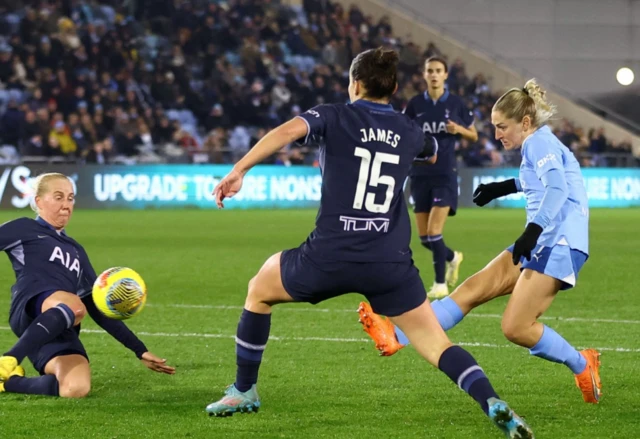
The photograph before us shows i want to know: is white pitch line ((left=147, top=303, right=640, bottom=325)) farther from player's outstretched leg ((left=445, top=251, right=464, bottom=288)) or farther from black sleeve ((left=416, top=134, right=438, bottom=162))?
black sleeve ((left=416, top=134, right=438, bottom=162))

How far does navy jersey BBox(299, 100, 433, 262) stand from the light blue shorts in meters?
1.06

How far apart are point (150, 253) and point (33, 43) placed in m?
14.0

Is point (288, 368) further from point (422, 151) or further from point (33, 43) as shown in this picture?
point (33, 43)

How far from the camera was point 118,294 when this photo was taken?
19.1 feet

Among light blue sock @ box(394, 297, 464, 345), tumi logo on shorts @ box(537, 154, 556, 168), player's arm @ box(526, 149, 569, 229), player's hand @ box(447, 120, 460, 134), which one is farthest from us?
player's hand @ box(447, 120, 460, 134)

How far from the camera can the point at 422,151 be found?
16.8ft

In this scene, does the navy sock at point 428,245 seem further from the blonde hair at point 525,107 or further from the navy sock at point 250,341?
the navy sock at point 250,341

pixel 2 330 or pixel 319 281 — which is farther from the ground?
pixel 319 281

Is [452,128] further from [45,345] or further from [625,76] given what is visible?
[625,76]

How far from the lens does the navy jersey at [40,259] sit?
605 cm

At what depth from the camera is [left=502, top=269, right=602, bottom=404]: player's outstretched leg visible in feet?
18.6

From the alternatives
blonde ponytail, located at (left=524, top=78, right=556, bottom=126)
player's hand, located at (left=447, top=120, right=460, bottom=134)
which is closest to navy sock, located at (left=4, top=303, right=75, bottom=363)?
blonde ponytail, located at (left=524, top=78, right=556, bottom=126)

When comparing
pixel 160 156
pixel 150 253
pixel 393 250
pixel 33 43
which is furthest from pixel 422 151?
pixel 33 43

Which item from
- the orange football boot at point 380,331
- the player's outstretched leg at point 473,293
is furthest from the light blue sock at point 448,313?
the orange football boot at point 380,331
